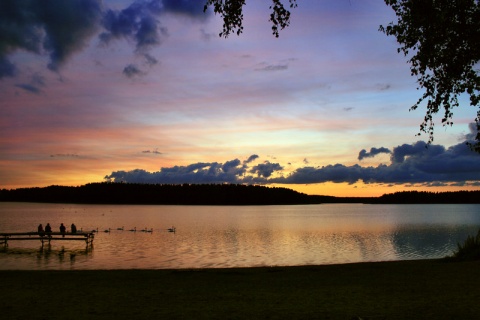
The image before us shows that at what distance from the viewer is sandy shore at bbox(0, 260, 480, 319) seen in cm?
1265

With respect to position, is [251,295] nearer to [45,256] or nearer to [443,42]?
[443,42]

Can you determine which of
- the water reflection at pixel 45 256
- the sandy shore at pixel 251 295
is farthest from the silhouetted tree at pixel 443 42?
the water reflection at pixel 45 256

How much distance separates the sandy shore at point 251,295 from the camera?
1265cm

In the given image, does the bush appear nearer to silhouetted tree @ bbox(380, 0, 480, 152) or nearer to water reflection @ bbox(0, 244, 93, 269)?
silhouetted tree @ bbox(380, 0, 480, 152)

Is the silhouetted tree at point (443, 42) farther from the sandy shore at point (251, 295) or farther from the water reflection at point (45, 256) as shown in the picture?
the water reflection at point (45, 256)

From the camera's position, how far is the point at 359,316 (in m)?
11.9

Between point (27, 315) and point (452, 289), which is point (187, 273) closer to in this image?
point (27, 315)

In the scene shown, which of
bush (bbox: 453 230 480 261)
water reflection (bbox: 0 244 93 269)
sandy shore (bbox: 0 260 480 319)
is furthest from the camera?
water reflection (bbox: 0 244 93 269)

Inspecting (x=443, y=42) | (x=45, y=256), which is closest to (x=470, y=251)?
(x=443, y=42)

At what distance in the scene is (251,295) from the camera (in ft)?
52.6

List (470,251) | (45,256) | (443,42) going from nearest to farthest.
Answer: (443,42) → (470,251) → (45,256)

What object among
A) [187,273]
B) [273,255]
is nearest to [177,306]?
[187,273]

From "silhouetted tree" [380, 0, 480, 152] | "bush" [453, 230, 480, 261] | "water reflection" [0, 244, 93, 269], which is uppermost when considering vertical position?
"silhouetted tree" [380, 0, 480, 152]

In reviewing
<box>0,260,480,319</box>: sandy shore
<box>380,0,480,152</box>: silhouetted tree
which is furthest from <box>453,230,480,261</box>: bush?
<box>380,0,480,152</box>: silhouetted tree
